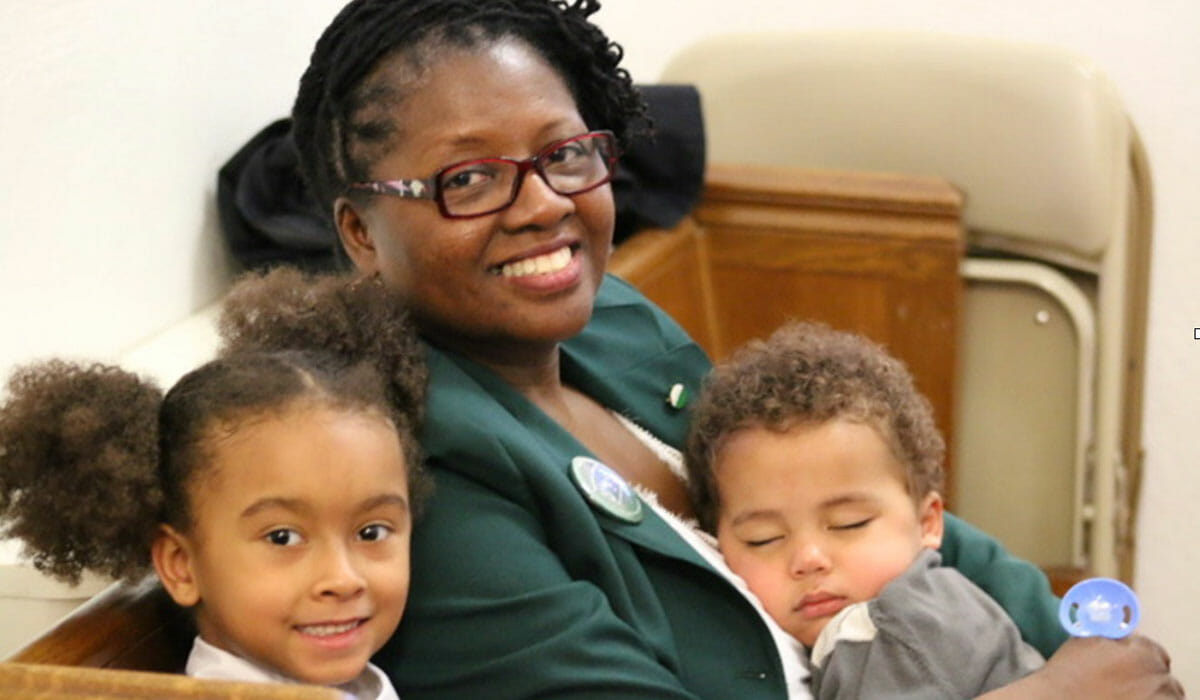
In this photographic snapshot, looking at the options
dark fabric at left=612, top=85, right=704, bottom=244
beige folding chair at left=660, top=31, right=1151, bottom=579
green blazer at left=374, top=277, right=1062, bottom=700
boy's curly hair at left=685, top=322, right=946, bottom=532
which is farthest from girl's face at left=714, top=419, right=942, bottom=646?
beige folding chair at left=660, top=31, right=1151, bottom=579

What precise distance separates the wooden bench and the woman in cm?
106

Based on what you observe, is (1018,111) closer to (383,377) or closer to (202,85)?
(202,85)

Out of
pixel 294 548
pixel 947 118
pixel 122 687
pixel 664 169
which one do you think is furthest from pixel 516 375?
pixel 947 118

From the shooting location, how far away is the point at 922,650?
5.43ft

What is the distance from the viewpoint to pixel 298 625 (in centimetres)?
139

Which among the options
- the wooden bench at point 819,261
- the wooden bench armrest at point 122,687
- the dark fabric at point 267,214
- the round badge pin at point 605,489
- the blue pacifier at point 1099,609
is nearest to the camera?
the wooden bench armrest at point 122,687

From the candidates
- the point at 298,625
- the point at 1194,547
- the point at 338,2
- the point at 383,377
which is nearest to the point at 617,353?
the point at 383,377

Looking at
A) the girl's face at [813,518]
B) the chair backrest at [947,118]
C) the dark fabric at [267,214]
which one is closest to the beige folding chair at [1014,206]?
the chair backrest at [947,118]

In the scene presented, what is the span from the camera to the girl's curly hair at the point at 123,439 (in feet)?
4.50

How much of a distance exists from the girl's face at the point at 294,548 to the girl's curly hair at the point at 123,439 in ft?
0.08

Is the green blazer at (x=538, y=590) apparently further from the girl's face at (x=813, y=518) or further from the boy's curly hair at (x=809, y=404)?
the boy's curly hair at (x=809, y=404)

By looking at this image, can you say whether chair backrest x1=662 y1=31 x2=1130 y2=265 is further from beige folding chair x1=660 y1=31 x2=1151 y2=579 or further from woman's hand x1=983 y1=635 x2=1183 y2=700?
woman's hand x1=983 y1=635 x2=1183 y2=700

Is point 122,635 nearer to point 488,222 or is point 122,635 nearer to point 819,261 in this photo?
point 488,222

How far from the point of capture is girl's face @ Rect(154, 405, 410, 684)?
1374mm
